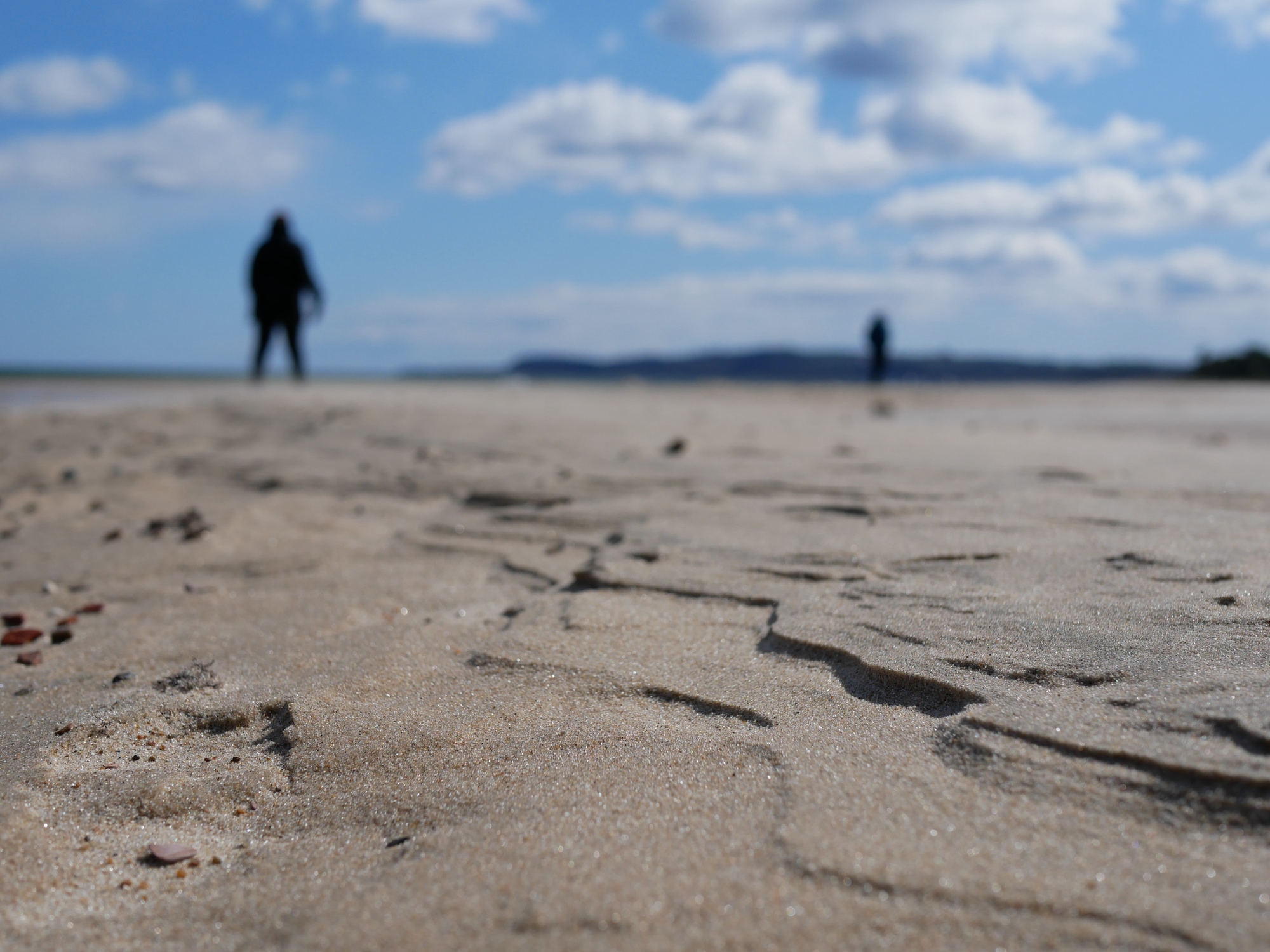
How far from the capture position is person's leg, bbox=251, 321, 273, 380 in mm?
9469

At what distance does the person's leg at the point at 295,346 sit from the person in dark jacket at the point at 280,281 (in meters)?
0.03

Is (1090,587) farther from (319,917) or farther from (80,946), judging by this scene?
(80,946)

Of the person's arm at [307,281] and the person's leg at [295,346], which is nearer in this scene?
the person's arm at [307,281]

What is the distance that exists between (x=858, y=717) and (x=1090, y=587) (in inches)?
27.5

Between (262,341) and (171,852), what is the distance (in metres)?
9.04

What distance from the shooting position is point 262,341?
964cm

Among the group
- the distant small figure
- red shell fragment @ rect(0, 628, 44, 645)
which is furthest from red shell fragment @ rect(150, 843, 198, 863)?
the distant small figure

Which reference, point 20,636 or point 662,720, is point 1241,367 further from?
point 20,636

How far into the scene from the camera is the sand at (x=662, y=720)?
3.68 feet

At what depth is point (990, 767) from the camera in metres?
1.34

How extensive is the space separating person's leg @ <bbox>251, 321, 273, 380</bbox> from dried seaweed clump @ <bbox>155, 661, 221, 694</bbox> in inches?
321

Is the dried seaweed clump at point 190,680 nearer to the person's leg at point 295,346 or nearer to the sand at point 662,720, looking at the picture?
the sand at point 662,720

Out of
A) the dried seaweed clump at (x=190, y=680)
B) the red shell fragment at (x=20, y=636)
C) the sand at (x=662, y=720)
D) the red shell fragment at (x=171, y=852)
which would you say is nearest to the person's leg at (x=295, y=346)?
the sand at (x=662, y=720)

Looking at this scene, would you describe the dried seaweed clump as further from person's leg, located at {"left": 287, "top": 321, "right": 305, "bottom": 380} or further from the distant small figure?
the distant small figure
